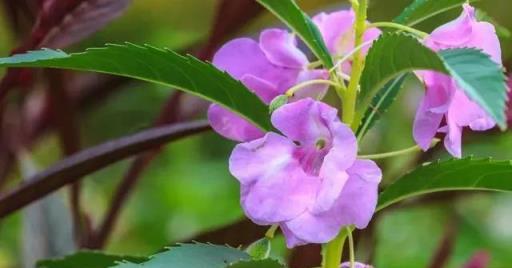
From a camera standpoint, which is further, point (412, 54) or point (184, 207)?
point (184, 207)

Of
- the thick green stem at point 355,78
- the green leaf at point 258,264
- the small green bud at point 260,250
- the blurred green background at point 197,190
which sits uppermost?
the thick green stem at point 355,78

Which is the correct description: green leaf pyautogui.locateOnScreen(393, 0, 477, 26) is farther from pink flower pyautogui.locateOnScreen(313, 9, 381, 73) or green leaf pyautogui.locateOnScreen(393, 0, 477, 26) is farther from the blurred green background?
the blurred green background

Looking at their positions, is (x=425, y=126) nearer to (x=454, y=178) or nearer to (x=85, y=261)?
(x=454, y=178)

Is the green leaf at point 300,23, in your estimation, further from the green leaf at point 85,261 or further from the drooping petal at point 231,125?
the green leaf at point 85,261

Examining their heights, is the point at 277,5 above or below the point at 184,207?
above

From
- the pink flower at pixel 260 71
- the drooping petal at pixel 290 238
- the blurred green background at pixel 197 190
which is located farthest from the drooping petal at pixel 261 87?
the blurred green background at pixel 197 190

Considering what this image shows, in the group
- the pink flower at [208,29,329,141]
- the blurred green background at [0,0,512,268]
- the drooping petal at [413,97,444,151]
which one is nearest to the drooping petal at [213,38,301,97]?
the pink flower at [208,29,329,141]

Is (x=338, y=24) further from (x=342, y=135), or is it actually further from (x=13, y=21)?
(x=13, y=21)

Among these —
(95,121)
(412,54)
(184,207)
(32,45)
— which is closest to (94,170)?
(32,45)
